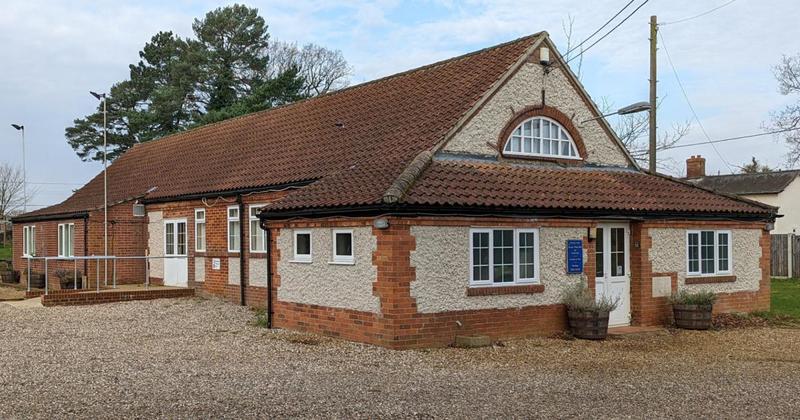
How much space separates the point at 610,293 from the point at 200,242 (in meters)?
11.2

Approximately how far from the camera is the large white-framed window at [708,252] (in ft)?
53.4

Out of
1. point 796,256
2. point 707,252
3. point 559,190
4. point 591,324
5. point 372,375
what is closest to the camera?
point 372,375

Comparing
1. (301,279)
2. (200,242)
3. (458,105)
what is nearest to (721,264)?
(458,105)

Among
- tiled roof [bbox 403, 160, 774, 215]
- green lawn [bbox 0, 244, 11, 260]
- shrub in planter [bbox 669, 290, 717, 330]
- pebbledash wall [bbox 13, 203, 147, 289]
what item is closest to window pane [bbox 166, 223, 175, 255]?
pebbledash wall [bbox 13, 203, 147, 289]

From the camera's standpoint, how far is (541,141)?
1589 cm

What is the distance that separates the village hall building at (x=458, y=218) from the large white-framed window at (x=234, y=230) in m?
0.06

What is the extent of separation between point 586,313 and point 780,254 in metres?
19.9

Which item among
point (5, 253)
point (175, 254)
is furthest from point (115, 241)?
point (5, 253)

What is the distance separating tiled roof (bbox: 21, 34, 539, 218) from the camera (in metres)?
14.9

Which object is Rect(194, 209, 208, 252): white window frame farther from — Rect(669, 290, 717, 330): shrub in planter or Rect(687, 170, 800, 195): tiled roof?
Rect(687, 170, 800, 195): tiled roof

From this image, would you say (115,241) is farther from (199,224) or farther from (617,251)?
(617,251)

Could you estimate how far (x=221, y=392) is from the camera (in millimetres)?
9000

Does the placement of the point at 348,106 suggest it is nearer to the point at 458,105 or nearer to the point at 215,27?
the point at 458,105

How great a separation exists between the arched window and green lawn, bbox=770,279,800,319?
21.3ft
